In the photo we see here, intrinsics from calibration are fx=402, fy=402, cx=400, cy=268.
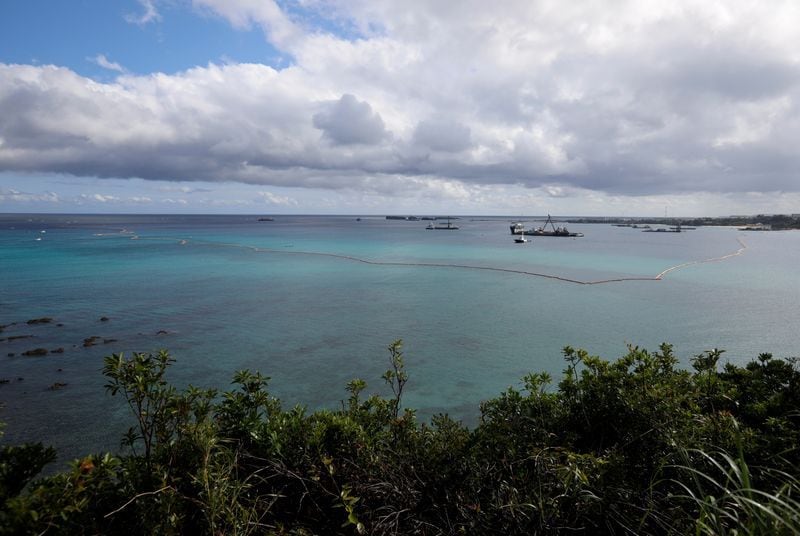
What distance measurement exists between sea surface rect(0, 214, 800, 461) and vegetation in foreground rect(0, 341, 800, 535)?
248 inches

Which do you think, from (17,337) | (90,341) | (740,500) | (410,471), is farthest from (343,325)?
(740,500)

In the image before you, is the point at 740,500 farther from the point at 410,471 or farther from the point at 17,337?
the point at 17,337

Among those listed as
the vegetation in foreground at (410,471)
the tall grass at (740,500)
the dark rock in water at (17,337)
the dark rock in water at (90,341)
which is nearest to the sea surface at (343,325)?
the dark rock in water at (17,337)

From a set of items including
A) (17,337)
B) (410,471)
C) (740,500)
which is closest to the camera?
(740,500)

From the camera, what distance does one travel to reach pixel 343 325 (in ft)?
64.1

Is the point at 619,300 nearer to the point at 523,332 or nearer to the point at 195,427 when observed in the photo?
the point at 523,332

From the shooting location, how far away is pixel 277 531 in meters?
3.20

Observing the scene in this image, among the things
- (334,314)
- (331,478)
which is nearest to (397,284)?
(334,314)

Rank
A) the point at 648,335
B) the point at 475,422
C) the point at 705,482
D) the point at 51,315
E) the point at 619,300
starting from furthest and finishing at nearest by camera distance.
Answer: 1. the point at 619,300
2. the point at 51,315
3. the point at 648,335
4. the point at 475,422
5. the point at 705,482

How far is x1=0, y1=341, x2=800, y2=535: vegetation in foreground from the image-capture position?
2.82 metres

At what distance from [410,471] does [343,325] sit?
15.8 metres

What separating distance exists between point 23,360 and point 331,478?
17428 millimetres

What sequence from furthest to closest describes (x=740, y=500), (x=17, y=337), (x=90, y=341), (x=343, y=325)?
(x=343, y=325), (x=17, y=337), (x=90, y=341), (x=740, y=500)

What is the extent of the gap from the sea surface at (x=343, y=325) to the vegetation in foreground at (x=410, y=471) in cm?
630
